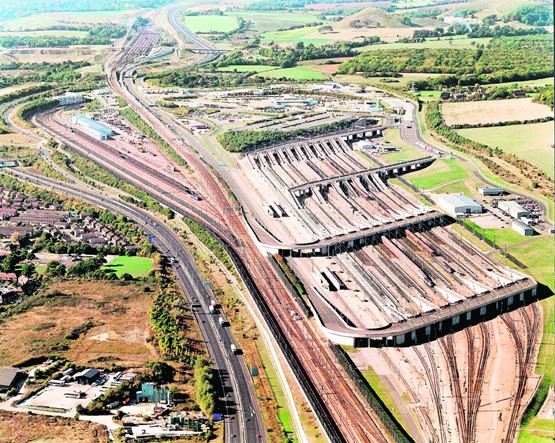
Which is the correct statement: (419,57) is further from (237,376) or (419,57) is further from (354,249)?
(237,376)

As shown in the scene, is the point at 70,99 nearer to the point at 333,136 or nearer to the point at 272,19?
the point at 333,136

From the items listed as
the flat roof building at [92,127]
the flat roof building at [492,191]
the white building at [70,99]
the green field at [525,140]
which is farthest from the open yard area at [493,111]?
the white building at [70,99]

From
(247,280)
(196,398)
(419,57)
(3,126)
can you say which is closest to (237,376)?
(196,398)

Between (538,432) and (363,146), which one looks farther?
(363,146)

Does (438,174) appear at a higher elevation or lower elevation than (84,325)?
higher

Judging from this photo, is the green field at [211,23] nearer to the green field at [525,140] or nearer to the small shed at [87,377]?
the green field at [525,140]

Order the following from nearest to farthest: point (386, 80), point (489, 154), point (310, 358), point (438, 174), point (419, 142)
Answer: point (310, 358) < point (438, 174) < point (489, 154) < point (419, 142) < point (386, 80)

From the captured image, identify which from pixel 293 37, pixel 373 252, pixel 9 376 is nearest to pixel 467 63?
pixel 293 37
